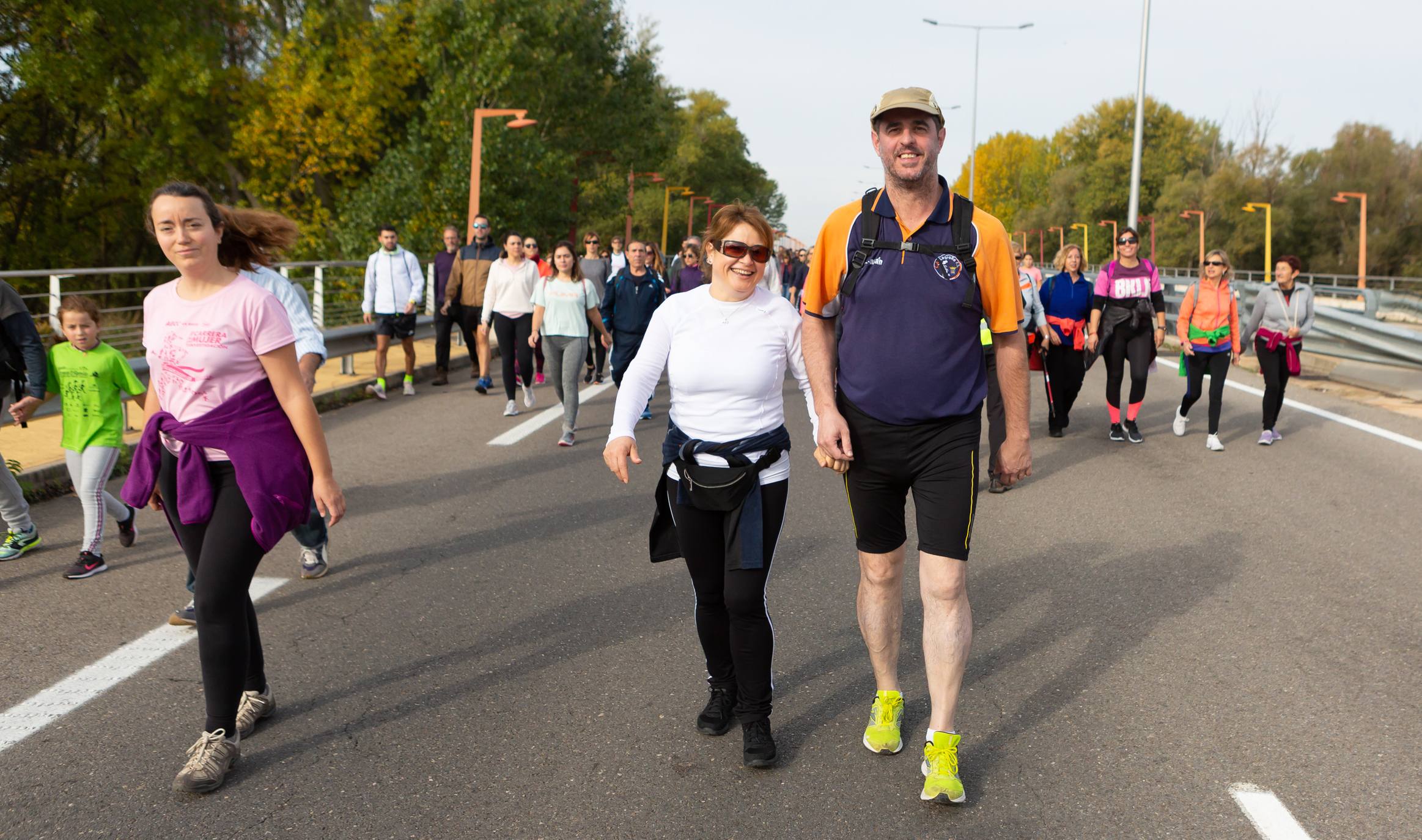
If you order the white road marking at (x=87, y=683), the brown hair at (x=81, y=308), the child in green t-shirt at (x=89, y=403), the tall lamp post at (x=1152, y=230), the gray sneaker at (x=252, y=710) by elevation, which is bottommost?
the white road marking at (x=87, y=683)

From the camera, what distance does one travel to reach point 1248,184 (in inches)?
3172

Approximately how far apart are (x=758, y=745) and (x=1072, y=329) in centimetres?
722

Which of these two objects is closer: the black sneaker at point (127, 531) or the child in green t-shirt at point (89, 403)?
the child in green t-shirt at point (89, 403)

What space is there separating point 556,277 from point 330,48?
26.5 metres

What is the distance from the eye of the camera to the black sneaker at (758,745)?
11.9 feet

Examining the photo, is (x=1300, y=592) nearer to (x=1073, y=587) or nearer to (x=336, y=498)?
(x=1073, y=587)

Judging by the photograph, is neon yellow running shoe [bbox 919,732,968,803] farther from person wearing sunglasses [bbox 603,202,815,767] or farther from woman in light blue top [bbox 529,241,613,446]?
woman in light blue top [bbox 529,241,613,446]

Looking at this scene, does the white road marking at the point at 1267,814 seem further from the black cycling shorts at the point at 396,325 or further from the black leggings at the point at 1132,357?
the black cycling shorts at the point at 396,325

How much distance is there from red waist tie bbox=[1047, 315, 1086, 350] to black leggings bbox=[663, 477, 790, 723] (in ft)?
22.5

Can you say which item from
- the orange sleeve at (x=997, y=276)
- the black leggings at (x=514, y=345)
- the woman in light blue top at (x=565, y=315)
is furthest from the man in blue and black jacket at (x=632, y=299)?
the orange sleeve at (x=997, y=276)

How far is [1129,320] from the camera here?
34.3 feet

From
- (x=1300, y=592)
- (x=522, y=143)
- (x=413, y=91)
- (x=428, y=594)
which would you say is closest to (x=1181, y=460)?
(x=1300, y=592)

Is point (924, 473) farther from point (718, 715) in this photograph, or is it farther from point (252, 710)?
point (252, 710)

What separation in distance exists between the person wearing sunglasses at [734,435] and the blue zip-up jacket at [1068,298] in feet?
22.0
